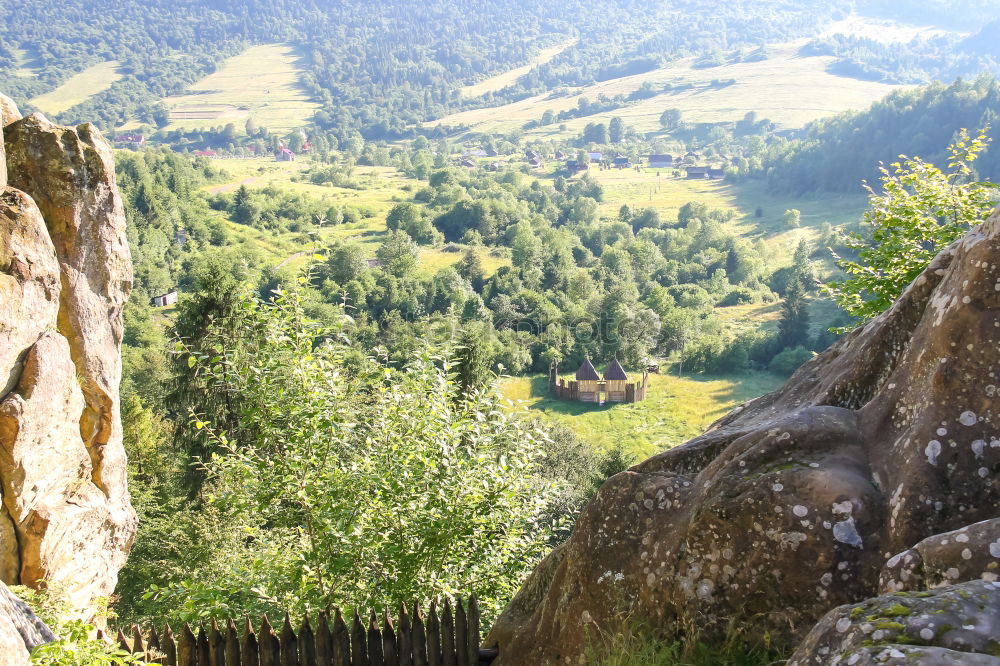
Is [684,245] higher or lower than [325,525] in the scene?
lower

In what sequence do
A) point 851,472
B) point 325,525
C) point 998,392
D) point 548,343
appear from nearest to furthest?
point 998,392
point 851,472
point 325,525
point 548,343

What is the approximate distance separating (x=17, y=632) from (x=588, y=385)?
9056 cm

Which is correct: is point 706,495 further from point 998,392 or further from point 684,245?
point 684,245

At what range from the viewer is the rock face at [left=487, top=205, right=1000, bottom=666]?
5527 millimetres

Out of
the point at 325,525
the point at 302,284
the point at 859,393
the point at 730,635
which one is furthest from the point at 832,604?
the point at 302,284

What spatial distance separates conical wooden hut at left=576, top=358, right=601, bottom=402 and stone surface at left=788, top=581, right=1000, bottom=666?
90.6 m

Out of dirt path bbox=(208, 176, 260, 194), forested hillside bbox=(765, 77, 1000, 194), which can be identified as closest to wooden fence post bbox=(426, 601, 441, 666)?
dirt path bbox=(208, 176, 260, 194)

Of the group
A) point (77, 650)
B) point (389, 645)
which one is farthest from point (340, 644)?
point (77, 650)

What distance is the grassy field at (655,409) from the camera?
265 ft

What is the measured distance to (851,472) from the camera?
5.94 m

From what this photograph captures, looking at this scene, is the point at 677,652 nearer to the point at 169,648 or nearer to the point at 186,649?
the point at 186,649

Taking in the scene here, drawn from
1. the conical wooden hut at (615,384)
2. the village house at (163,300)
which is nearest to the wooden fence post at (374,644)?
the conical wooden hut at (615,384)

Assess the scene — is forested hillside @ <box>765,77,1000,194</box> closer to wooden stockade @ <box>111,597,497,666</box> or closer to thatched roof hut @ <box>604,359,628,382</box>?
thatched roof hut @ <box>604,359,628,382</box>

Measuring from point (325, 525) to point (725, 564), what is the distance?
4753 mm
